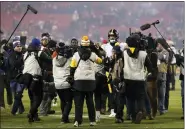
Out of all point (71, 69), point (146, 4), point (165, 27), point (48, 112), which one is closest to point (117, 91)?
point (71, 69)

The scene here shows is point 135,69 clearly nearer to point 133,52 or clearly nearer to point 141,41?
point 133,52

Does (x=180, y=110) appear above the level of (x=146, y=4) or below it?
below

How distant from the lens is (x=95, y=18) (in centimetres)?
5572

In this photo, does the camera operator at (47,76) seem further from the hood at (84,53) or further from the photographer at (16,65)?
the hood at (84,53)

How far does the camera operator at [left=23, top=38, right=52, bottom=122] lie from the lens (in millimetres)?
14633

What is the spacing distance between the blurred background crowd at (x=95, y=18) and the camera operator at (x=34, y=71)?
35.6 m

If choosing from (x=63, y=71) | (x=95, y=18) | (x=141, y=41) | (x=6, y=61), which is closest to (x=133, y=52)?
(x=141, y=41)

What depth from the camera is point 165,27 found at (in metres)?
51.4

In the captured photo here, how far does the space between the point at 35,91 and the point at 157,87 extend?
3596 mm

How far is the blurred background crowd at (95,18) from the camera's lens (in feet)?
171

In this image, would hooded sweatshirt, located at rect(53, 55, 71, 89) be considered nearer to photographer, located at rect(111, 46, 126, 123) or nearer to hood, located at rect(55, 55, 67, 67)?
hood, located at rect(55, 55, 67, 67)

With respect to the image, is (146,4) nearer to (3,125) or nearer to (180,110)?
(180,110)

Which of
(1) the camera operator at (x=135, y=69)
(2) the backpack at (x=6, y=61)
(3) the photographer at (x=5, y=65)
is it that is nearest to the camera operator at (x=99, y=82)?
(1) the camera operator at (x=135, y=69)

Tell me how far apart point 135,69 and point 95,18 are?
41955mm
